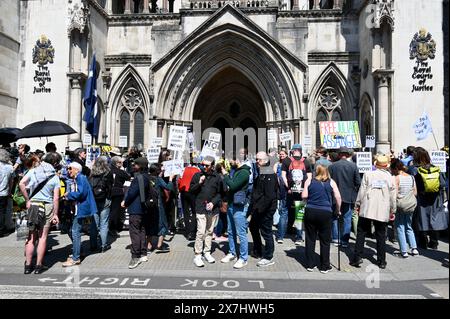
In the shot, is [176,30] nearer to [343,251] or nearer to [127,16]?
[127,16]

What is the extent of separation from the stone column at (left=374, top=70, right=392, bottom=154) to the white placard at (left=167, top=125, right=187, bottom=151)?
1038cm

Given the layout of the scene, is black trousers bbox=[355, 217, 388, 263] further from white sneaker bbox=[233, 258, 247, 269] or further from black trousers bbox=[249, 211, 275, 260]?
white sneaker bbox=[233, 258, 247, 269]

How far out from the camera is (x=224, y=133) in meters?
24.8

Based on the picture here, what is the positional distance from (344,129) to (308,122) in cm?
555

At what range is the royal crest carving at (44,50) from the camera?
17.9m

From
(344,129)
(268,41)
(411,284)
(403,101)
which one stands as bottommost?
(411,284)

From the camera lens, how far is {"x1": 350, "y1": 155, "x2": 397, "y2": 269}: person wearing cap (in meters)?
6.98

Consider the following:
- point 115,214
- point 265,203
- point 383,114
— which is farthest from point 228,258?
point 383,114

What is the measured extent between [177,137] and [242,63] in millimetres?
11367

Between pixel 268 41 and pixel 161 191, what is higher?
pixel 268 41

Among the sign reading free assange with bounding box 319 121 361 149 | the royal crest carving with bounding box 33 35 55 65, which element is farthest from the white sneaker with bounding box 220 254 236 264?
the royal crest carving with bounding box 33 35 55 65

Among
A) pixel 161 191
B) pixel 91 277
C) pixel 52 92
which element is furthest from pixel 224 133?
pixel 91 277

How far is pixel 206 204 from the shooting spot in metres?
7.29

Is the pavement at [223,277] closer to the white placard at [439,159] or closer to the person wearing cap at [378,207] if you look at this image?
the person wearing cap at [378,207]
